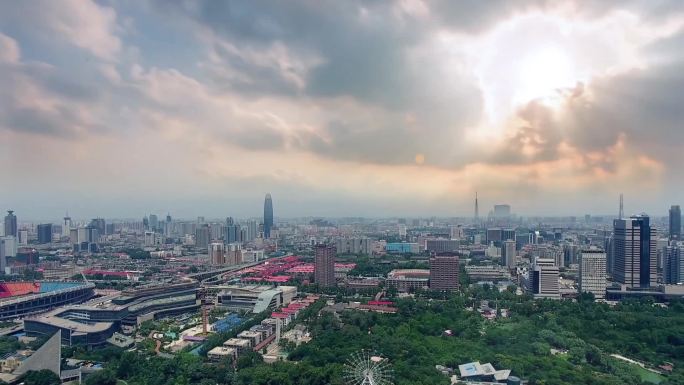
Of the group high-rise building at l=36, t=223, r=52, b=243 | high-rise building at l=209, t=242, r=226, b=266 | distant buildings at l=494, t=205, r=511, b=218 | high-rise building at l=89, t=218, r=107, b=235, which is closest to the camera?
high-rise building at l=209, t=242, r=226, b=266

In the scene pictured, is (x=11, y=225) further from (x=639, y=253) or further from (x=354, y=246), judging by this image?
(x=639, y=253)

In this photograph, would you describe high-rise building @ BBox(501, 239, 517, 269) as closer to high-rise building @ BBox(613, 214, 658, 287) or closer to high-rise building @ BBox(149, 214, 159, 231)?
high-rise building @ BBox(613, 214, 658, 287)

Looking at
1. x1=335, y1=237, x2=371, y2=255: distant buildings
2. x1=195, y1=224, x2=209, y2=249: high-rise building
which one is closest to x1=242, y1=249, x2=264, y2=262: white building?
x1=335, y1=237, x2=371, y2=255: distant buildings

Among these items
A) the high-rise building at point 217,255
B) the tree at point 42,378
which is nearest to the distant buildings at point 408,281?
the high-rise building at point 217,255

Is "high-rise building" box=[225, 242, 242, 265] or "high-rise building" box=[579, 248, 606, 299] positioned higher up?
"high-rise building" box=[579, 248, 606, 299]

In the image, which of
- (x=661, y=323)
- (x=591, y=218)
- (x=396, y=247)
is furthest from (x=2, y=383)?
(x=591, y=218)

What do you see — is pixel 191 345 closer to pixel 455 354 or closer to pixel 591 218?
pixel 455 354

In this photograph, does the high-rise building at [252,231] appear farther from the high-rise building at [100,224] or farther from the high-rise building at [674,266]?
the high-rise building at [674,266]
